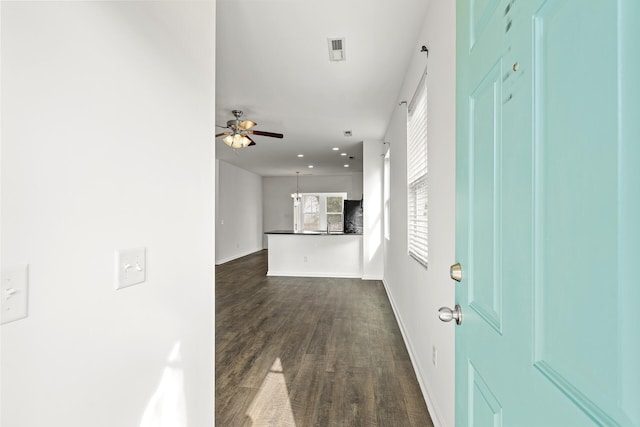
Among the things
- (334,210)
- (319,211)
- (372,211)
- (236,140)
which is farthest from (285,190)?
(236,140)

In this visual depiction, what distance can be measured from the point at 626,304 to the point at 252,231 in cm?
1080

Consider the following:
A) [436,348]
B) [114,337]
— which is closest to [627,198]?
[114,337]

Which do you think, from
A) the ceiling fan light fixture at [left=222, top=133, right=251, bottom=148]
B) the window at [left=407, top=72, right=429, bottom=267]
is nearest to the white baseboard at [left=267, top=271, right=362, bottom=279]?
the ceiling fan light fixture at [left=222, top=133, right=251, bottom=148]

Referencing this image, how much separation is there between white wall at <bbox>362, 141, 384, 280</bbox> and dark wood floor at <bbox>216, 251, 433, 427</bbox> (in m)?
1.22

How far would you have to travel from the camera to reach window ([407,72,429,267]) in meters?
2.62

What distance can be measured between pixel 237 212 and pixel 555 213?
9523 millimetres

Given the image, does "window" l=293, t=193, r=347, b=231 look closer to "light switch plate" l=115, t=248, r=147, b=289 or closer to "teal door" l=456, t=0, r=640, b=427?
"light switch plate" l=115, t=248, r=147, b=289

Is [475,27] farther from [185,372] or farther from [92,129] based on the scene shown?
[185,372]

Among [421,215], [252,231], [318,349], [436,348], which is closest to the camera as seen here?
[436,348]

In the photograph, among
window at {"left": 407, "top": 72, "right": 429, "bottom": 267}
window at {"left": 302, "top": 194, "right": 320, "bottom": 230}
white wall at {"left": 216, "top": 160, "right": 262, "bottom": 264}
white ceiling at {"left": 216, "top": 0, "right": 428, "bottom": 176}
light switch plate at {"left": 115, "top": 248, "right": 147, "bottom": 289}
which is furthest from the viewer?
window at {"left": 302, "top": 194, "right": 320, "bottom": 230}

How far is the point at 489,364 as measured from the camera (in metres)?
0.78

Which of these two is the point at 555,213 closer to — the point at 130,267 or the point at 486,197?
the point at 486,197

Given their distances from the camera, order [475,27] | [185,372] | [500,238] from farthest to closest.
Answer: [185,372] → [475,27] → [500,238]

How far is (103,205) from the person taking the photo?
96cm
